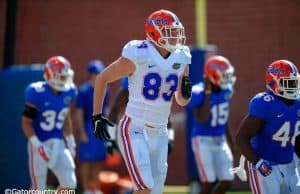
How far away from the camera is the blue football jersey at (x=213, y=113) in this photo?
7.66m

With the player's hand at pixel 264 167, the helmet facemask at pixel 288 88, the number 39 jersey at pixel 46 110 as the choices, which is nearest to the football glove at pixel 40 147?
the number 39 jersey at pixel 46 110

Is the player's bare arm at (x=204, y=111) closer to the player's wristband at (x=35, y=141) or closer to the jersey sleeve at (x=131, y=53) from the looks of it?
the player's wristband at (x=35, y=141)

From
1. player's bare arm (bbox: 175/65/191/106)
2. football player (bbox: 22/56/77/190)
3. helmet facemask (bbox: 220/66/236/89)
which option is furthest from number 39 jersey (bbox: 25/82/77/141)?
player's bare arm (bbox: 175/65/191/106)

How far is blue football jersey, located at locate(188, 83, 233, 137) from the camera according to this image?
302 inches

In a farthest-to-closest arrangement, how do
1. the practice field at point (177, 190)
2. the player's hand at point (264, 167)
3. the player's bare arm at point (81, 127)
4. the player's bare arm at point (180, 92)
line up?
the practice field at point (177, 190), the player's bare arm at point (81, 127), the player's bare arm at point (180, 92), the player's hand at point (264, 167)

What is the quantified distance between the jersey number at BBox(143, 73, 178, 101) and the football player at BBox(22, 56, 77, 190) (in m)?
1.87

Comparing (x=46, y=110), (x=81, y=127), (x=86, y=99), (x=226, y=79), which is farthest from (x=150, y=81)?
(x=86, y=99)

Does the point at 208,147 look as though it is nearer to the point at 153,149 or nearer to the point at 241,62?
the point at 153,149

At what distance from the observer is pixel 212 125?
25.2 feet

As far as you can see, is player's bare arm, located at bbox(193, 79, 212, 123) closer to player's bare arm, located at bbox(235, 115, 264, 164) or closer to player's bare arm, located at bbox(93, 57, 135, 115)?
player's bare arm, located at bbox(235, 115, 264, 164)

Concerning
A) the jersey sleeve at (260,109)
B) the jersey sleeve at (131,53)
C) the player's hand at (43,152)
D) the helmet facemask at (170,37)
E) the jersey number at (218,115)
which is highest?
the helmet facemask at (170,37)

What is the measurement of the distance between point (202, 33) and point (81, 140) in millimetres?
2249

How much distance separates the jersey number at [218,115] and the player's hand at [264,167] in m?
2.19

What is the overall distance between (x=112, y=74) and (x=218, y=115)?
2527 mm
